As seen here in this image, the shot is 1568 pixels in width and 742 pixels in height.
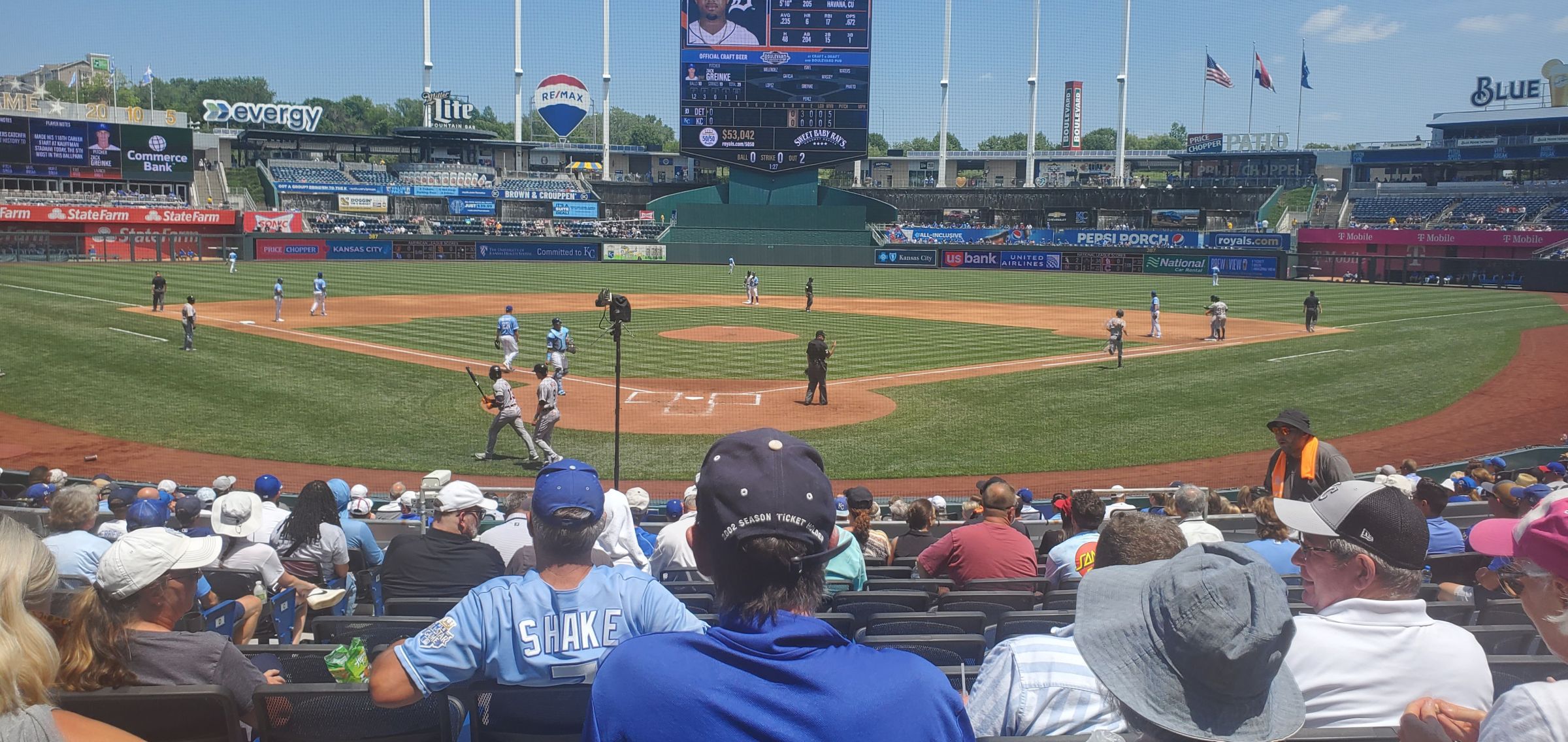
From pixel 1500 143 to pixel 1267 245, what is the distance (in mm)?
20737

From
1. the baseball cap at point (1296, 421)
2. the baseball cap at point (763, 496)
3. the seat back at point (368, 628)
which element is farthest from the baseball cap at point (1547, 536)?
the baseball cap at point (1296, 421)

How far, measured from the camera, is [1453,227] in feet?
222

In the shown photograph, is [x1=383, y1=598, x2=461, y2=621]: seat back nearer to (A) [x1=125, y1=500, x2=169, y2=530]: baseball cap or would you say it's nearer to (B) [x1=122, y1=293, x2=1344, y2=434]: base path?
(A) [x1=125, y1=500, x2=169, y2=530]: baseball cap

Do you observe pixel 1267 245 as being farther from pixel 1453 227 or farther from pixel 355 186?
pixel 355 186

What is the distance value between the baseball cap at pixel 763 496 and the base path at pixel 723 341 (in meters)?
14.4

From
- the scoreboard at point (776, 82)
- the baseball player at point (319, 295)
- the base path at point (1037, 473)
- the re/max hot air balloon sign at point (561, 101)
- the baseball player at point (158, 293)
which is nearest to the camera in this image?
the base path at point (1037, 473)

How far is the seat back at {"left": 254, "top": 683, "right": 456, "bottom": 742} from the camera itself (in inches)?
153

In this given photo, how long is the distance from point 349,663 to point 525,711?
1.13 metres

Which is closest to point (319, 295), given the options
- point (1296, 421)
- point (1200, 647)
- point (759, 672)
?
point (1296, 421)

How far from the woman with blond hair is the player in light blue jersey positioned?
2.72 ft

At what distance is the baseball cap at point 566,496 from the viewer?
4.04 meters

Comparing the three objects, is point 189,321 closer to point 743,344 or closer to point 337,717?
point 743,344

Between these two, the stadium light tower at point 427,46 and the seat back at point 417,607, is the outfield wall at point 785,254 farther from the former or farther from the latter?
the seat back at point 417,607

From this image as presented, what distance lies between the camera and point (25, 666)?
276 centimetres
